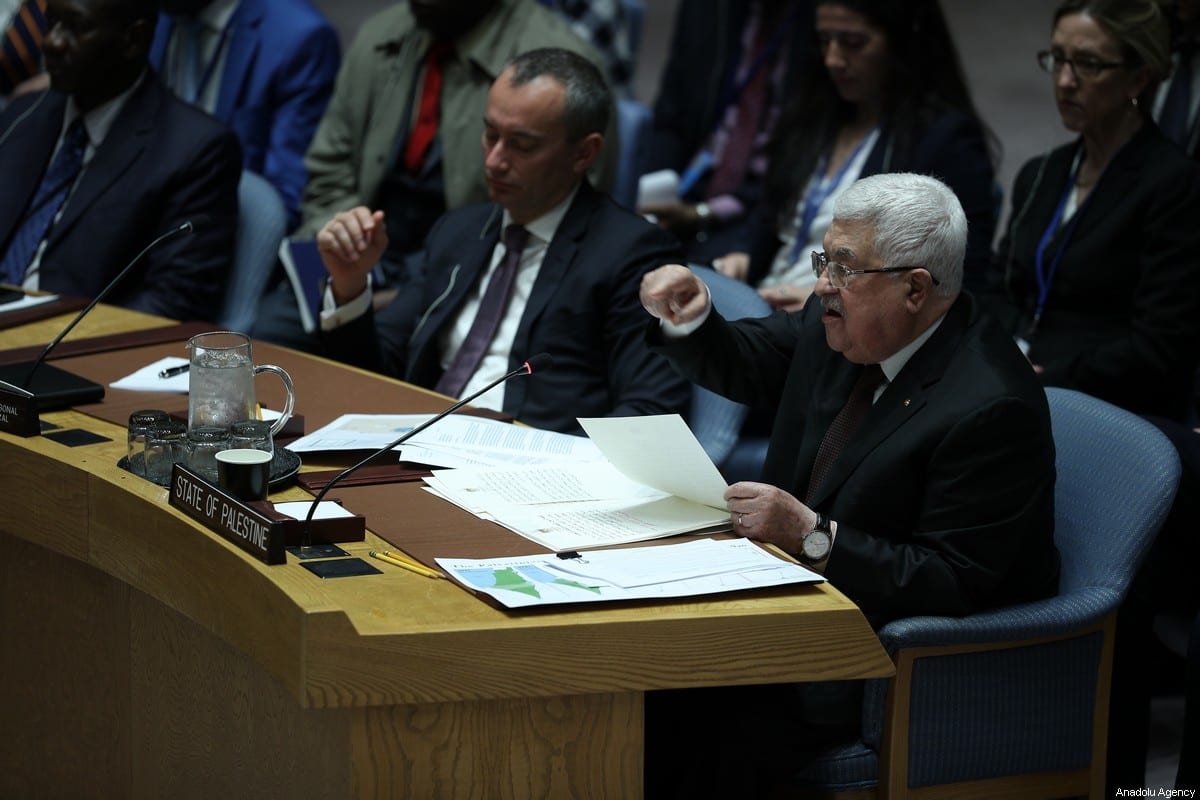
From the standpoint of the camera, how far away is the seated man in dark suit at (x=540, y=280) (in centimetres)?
308

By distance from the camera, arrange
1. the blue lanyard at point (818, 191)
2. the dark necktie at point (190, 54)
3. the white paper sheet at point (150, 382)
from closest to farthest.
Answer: the white paper sheet at point (150, 382) < the blue lanyard at point (818, 191) < the dark necktie at point (190, 54)

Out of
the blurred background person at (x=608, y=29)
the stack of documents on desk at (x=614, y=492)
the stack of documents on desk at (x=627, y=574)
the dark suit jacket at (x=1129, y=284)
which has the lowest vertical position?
the stack of documents on desk at (x=627, y=574)

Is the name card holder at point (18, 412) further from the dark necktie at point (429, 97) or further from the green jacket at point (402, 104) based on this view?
the dark necktie at point (429, 97)

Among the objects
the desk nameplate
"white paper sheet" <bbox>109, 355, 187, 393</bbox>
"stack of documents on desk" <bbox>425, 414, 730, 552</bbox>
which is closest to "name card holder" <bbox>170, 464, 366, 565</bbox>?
the desk nameplate

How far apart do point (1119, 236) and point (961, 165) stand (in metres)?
0.54

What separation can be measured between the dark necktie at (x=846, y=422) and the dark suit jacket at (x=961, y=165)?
1.29 m

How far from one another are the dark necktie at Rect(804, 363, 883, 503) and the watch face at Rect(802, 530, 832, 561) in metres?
0.26

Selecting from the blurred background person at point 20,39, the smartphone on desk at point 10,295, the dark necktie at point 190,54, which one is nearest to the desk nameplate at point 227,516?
the smartphone on desk at point 10,295

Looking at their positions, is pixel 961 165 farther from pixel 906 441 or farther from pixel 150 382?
pixel 150 382

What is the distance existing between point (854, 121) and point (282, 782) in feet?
8.22

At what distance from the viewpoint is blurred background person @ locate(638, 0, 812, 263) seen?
4465 millimetres

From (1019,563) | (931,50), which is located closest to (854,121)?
(931,50)

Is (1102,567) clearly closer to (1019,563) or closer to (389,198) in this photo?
(1019,563)

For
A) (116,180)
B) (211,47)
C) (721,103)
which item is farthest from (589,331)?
(211,47)
